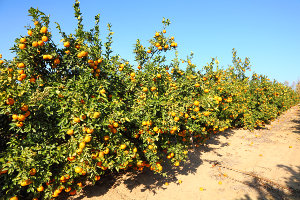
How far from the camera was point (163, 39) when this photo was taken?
4.50 m

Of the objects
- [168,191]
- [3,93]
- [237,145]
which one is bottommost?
[168,191]

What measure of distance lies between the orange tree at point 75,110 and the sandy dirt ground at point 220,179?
0.83 m

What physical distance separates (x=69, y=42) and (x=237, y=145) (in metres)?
7.52

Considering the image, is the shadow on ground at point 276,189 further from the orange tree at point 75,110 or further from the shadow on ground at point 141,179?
the orange tree at point 75,110

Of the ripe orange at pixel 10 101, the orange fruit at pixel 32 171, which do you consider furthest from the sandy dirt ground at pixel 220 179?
the ripe orange at pixel 10 101

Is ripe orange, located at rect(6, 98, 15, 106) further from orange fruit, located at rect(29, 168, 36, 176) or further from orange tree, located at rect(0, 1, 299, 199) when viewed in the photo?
orange fruit, located at rect(29, 168, 36, 176)

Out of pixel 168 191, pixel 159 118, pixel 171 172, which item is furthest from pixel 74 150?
pixel 171 172

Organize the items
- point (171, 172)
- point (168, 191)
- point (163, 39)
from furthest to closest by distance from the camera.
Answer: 1. point (171, 172)
2. point (163, 39)
3. point (168, 191)

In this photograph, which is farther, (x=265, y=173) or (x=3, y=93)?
(x=265, y=173)

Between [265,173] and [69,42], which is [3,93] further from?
[265,173]

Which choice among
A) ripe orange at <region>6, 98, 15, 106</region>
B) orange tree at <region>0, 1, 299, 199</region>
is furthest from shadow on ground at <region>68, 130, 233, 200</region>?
ripe orange at <region>6, 98, 15, 106</region>

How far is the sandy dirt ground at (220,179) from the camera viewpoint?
3.97 meters

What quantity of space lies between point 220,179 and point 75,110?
13.9ft

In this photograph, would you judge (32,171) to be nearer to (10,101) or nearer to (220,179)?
(10,101)
